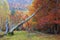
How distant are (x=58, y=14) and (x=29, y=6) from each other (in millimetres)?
539

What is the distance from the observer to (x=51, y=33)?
2.26 meters

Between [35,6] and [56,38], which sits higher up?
[35,6]

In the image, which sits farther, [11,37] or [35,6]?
[35,6]

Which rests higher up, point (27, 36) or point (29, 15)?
point (29, 15)

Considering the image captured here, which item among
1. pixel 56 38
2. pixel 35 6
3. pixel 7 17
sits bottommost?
pixel 56 38

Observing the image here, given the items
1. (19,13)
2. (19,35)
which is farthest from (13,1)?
(19,35)

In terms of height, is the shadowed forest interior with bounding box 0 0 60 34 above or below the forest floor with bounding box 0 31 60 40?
above

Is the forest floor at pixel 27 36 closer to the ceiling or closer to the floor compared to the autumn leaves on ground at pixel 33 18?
closer to the floor

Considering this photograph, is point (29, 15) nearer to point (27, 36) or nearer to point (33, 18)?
point (33, 18)

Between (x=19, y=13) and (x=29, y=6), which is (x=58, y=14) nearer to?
(x=29, y=6)

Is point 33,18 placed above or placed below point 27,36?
above

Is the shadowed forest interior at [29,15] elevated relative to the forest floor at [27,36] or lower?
elevated

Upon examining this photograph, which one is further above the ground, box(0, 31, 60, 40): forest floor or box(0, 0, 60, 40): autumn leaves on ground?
box(0, 0, 60, 40): autumn leaves on ground

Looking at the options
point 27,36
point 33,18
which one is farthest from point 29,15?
point 27,36
